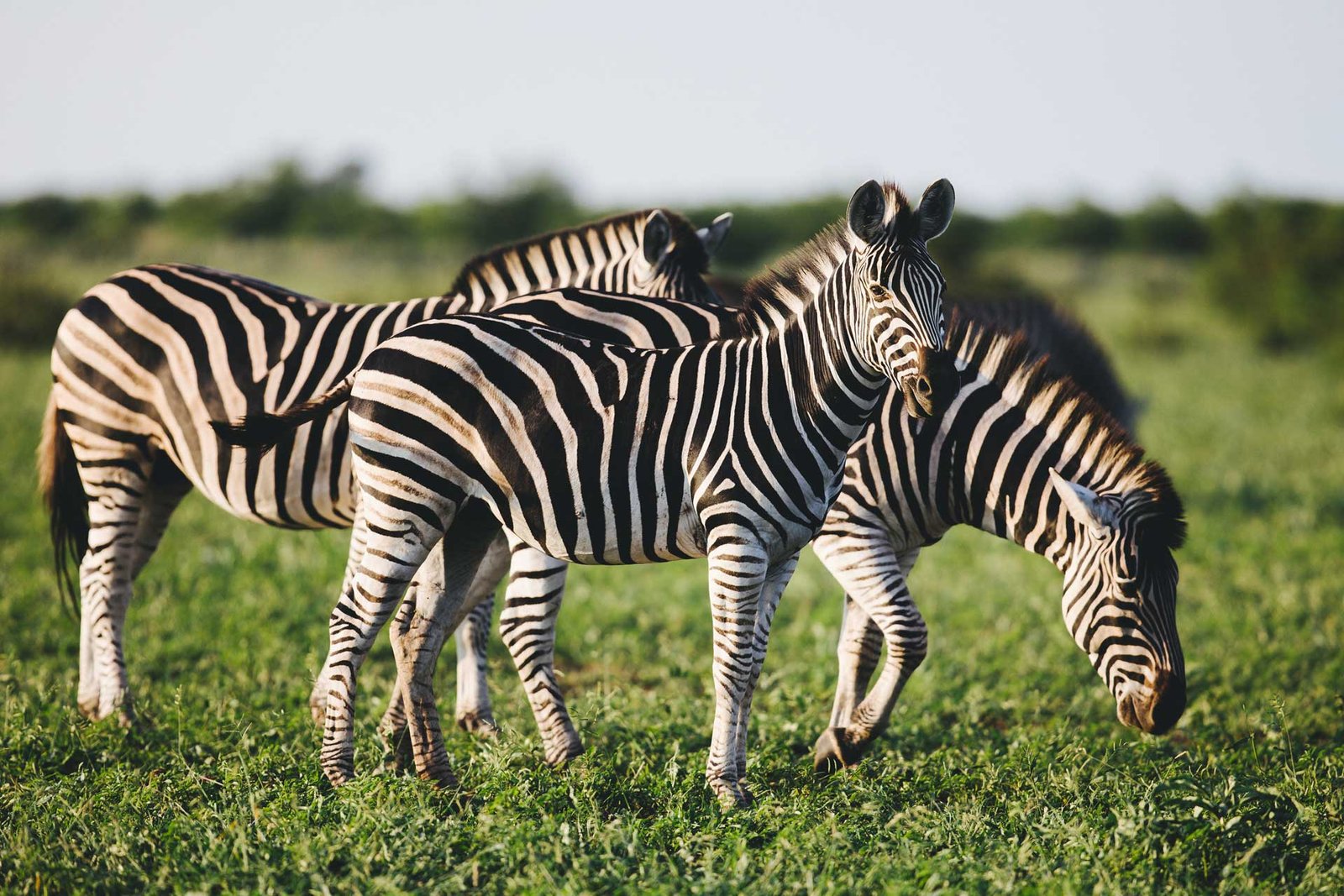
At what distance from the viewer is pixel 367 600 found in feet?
15.4

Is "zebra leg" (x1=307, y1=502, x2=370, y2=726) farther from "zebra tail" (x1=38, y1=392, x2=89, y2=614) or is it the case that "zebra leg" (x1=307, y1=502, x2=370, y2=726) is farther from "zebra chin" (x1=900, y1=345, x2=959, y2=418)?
"zebra chin" (x1=900, y1=345, x2=959, y2=418)

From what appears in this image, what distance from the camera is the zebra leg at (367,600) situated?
4586 millimetres

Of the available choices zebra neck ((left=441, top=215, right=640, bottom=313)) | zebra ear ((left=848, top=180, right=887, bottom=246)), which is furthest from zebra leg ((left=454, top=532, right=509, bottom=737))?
zebra ear ((left=848, top=180, right=887, bottom=246))

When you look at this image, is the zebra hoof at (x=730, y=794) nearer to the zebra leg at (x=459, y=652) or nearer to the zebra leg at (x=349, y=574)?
the zebra leg at (x=459, y=652)

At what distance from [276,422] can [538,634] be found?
A: 1.61 m

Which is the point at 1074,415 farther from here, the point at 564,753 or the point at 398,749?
the point at 398,749

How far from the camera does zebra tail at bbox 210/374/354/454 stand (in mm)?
4723

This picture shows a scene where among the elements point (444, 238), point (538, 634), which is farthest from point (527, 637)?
point (444, 238)

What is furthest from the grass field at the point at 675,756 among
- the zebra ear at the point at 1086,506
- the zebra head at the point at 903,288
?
the zebra head at the point at 903,288

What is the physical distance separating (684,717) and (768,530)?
75.9 inches

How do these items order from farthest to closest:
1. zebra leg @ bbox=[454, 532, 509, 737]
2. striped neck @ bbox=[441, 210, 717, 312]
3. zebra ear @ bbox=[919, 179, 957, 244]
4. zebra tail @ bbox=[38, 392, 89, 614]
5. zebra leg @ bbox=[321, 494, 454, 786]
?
zebra tail @ bbox=[38, 392, 89, 614], striped neck @ bbox=[441, 210, 717, 312], zebra leg @ bbox=[454, 532, 509, 737], zebra leg @ bbox=[321, 494, 454, 786], zebra ear @ bbox=[919, 179, 957, 244]

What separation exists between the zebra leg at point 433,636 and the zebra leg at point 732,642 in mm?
1183

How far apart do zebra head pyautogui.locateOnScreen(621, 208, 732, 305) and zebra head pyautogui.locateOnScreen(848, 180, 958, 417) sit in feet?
6.08

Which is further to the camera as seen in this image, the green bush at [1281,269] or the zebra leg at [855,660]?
the green bush at [1281,269]
